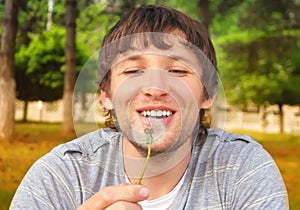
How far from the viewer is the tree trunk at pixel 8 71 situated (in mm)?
7711

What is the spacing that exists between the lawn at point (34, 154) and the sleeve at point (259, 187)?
4548 mm

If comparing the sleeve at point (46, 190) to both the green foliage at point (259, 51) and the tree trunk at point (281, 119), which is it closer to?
the green foliage at point (259, 51)

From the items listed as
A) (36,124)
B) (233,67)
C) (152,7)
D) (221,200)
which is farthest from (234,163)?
(233,67)

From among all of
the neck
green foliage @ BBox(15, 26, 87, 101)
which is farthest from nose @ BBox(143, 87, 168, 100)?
green foliage @ BBox(15, 26, 87, 101)

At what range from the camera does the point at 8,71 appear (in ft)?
25.8

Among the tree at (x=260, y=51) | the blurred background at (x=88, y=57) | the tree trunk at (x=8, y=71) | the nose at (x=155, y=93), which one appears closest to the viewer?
the nose at (x=155, y=93)

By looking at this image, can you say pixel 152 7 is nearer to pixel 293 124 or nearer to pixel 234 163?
pixel 234 163

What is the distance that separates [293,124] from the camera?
11688 millimetres

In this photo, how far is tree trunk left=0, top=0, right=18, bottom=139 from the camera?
771 cm

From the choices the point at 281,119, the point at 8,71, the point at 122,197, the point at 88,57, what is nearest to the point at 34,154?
the point at 8,71

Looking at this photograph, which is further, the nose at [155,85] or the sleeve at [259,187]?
the sleeve at [259,187]

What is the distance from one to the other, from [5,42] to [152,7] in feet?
22.5

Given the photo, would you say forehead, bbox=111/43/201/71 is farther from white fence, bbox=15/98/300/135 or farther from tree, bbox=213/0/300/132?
tree, bbox=213/0/300/132

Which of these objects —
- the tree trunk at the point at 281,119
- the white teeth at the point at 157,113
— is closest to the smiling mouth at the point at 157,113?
the white teeth at the point at 157,113
